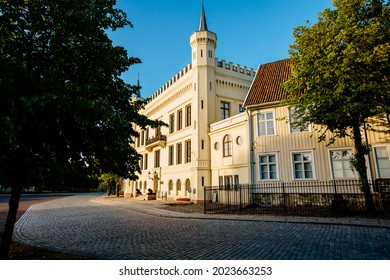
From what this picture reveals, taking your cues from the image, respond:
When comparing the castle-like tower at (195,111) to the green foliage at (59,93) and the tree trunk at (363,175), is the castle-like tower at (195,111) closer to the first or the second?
the tree trunk at (363,175)

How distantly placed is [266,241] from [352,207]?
999 centimetres

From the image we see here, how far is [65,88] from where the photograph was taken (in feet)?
18.1

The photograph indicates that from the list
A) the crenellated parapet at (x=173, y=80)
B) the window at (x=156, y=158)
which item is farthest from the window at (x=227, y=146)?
the window at (x=156, y=158)

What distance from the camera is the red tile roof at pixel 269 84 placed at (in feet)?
63.1

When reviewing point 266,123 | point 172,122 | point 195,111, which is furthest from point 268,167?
point 172,122

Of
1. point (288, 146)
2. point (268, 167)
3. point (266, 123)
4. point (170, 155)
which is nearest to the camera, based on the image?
point (288, 146)

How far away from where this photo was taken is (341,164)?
16156 mm

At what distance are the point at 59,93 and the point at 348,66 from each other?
1333 centimetres

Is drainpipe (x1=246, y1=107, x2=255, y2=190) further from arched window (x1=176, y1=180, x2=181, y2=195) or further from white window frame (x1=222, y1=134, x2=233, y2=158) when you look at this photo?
arched window (x1=176, y1=180, x2=181, y2=195)

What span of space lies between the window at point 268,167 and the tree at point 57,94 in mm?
13453

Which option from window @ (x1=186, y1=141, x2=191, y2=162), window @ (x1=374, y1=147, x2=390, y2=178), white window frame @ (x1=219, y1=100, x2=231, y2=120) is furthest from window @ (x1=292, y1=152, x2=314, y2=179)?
window @ (x1=186, y1=141, x2=191, y2=162)

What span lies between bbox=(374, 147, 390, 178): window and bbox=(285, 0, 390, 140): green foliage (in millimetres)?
3084

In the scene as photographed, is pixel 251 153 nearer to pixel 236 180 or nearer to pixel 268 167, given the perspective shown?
pixel 268 167

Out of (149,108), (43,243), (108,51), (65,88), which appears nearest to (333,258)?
(65,88)
